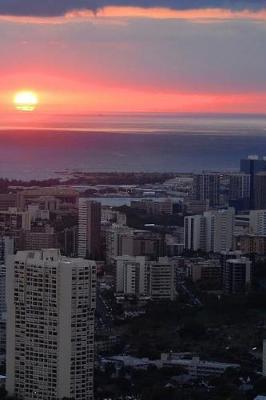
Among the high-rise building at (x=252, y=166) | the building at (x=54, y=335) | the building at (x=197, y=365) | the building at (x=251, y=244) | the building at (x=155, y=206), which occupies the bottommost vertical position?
the building at (x=197, y=365)

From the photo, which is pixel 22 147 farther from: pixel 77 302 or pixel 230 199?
pixel 77 302

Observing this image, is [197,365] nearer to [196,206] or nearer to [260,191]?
[196,206]

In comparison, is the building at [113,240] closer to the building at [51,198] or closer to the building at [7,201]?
the building at [51,198]

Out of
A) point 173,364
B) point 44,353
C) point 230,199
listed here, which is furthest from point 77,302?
point 230,199

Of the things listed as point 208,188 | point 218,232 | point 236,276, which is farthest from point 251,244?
point 208,188

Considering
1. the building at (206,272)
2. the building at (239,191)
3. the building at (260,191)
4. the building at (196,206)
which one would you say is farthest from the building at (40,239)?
the building at (260,191)
